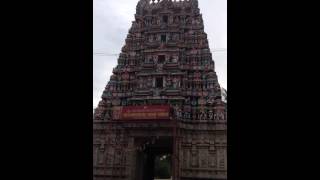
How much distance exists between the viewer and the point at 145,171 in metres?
28.3

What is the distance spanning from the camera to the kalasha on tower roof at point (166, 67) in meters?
25.7

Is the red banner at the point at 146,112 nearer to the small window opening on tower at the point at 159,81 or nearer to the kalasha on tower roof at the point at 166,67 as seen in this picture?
the kalasha on tower roof at the point at 166,67

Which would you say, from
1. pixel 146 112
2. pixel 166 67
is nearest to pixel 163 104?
pixel 146 112

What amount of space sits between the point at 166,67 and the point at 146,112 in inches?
169

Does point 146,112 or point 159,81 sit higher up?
point 159,81

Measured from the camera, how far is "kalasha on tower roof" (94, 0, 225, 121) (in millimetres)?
25734

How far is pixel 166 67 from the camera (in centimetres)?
2677

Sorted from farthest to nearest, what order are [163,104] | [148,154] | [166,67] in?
[148,154], [166,67], [163,104]

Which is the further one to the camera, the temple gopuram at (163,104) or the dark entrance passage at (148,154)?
the dark entrance passage at (148,154)

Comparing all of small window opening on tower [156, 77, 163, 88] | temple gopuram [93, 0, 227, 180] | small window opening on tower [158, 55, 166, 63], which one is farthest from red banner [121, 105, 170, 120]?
small window opening on tower [158, 55, 166, 63]

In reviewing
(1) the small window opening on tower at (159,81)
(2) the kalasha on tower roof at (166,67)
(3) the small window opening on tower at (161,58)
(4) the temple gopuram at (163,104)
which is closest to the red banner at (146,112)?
(4) the temple gopuram at (163,104)

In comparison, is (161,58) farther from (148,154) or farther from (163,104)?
(148,154)
